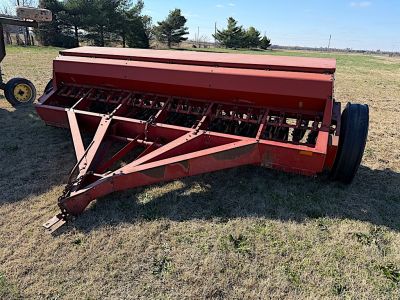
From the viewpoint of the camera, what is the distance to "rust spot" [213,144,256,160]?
3.43 meters

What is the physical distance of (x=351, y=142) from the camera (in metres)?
3.61

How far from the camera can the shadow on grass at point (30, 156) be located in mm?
3740

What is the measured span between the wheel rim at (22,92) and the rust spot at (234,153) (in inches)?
196

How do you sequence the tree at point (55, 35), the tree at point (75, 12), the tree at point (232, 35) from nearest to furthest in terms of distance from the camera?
1. the tree at point (75, 12)
2. the tree at point (55, 35)
3. the tree at point (232, 35)

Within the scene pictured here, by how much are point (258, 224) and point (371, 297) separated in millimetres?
1088

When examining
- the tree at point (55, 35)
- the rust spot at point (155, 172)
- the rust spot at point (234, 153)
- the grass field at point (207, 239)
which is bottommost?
the grass field at point (207, 239)

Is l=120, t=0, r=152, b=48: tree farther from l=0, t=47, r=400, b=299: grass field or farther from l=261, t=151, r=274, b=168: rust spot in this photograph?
l=261, t=151, r=274, b=168: rust spot

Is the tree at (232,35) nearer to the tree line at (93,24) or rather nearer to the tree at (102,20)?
the tree line at (93,24)

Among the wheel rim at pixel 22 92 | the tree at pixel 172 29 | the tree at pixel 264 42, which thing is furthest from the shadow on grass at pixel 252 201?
the tree at pixel 264 42

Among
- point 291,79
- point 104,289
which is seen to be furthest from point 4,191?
point 291,79

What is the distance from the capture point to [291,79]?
12.0 ft

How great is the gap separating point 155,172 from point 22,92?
474 centimetres

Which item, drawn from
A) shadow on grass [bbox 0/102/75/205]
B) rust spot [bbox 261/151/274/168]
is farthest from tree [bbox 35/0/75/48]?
rust spot [bbox 261/151/274/168]

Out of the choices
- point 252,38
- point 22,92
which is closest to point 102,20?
point 22,92
